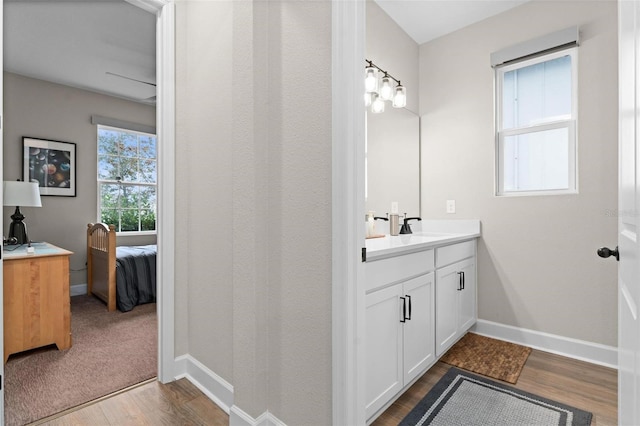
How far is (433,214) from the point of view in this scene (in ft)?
10.1

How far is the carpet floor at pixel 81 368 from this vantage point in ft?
5.66

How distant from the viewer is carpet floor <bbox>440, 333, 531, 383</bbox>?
2.10 meters

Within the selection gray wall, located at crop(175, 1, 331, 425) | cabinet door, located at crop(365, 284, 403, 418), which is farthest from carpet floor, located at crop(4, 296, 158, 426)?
cabinet door, located at crop(365, 284, 403, 418)

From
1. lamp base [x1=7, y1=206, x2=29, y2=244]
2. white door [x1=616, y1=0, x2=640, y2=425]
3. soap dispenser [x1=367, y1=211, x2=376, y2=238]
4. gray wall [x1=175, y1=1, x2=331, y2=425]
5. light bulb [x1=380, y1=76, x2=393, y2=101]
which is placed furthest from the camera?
Result: lamp base [x1=7, y1=206, x2=29, y2=244]

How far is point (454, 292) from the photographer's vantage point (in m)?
2.33

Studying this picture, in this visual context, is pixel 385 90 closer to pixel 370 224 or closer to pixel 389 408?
pixel 370 224

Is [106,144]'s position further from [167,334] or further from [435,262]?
[435,262]

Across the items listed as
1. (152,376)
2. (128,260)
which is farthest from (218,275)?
(128,260)

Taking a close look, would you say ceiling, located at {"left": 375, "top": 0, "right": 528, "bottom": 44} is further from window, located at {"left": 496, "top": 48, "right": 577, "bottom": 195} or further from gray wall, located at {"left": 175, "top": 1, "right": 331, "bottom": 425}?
gray wall, located at {"left": 175, "top": 1, "right": 331, "bottom": 425}

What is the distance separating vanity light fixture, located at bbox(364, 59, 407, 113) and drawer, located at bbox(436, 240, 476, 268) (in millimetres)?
1207

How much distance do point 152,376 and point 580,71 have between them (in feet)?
11.8

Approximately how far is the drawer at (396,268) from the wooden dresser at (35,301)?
2.41 metres

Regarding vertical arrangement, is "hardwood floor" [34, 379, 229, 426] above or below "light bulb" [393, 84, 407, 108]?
below

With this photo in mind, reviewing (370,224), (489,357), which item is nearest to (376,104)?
(370,224)
